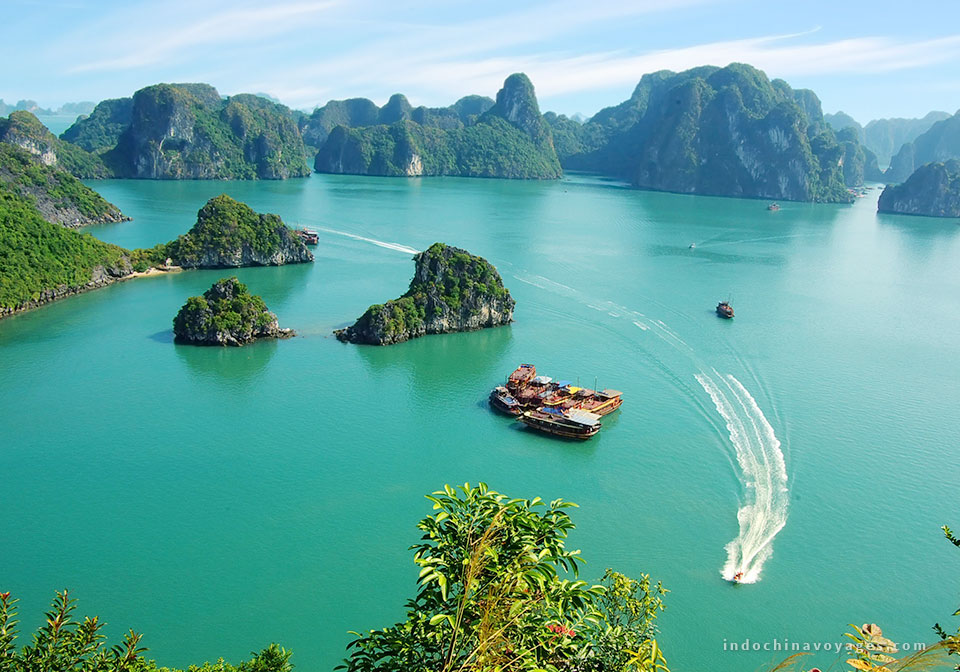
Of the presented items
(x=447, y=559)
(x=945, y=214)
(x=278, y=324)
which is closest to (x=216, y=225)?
(x=278, y=324)

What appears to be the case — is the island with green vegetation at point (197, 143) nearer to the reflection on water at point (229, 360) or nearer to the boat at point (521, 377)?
the reflection on water at point (229, 360)

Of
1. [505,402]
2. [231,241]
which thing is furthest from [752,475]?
[231,241]

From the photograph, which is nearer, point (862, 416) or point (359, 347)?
point (862, 416)

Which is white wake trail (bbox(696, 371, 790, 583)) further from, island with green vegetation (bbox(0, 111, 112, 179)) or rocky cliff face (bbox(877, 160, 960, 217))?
rocky cliff face (bbox(877, 160, 960, 217))

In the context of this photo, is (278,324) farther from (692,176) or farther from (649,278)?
(692,176)

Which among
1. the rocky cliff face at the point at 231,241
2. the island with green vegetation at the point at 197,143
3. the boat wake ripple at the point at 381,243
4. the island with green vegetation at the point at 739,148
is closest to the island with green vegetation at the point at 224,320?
the rocky cliff face at the point at 231,241
